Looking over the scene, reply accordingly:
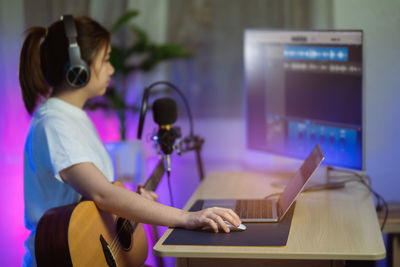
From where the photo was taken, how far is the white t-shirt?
1.57m

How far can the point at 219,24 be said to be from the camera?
2998 millimetres

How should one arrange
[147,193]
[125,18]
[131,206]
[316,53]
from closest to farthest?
[131,206], [147,193], [316,53], [125,18]

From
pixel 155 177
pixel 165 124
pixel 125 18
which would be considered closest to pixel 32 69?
pixel 165 124

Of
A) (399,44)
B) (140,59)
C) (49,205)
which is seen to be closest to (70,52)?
(49,205)

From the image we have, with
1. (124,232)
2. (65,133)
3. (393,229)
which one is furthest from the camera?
(393,229)

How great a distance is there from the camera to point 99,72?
5.75ft

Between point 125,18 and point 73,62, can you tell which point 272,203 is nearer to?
point 73,62

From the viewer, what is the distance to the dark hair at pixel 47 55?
1.67 meters

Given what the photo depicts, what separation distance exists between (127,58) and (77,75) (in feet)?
4.36

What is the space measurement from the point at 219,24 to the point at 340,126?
4.33 feet

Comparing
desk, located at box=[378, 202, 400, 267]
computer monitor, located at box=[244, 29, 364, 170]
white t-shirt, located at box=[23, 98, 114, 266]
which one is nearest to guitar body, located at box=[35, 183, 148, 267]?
white t-shirt, located at box=[23, 98, 114, 266]

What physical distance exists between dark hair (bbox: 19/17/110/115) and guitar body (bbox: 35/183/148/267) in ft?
1.41

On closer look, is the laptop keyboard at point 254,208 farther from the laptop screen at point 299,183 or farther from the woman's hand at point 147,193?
the woman's hand at point 147,193

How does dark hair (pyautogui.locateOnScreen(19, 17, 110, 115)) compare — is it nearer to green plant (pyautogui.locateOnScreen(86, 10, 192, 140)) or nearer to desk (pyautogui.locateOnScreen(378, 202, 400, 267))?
green plant (pyautogui.locateOnScreen(86, 10, 192, 140))
